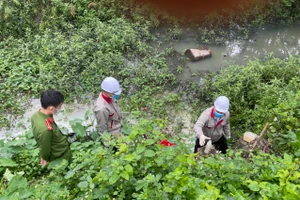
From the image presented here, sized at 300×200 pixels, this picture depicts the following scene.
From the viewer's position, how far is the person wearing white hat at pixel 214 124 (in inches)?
169

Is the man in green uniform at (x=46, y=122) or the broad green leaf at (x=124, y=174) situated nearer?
the broad green leaf at (x=124, y=174)

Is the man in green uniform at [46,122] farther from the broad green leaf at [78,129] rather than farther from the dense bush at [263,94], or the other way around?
the dense bush at [263,94]

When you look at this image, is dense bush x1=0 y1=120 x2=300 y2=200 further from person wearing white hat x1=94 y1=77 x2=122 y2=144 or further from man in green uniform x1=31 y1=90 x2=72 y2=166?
person wearing white hat x1=94 y1=77 x2=122 y2=144

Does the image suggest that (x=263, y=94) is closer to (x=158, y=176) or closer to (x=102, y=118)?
(x=102, y=118)

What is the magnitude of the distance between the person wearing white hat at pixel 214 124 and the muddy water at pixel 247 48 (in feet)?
9.56

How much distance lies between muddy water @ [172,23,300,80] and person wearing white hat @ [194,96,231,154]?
2913mm

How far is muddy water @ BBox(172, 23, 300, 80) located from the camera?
778 cm

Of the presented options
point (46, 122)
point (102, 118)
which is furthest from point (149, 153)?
point (102, 118)

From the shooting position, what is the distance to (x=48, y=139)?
359 centimetres

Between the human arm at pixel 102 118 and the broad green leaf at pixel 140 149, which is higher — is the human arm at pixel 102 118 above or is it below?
below

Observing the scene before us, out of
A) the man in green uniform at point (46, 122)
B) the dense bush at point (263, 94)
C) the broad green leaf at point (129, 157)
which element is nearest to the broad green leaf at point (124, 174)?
the broad green leaf at point (129, 157)

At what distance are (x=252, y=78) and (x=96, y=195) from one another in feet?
15.0

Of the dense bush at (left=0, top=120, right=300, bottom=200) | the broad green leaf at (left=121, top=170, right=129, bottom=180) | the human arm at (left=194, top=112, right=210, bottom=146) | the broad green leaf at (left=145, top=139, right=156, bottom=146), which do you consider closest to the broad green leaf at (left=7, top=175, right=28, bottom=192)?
the dense bush at (left=0, top=120, right=300, bottom=200)

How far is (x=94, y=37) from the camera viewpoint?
25.8 ft
